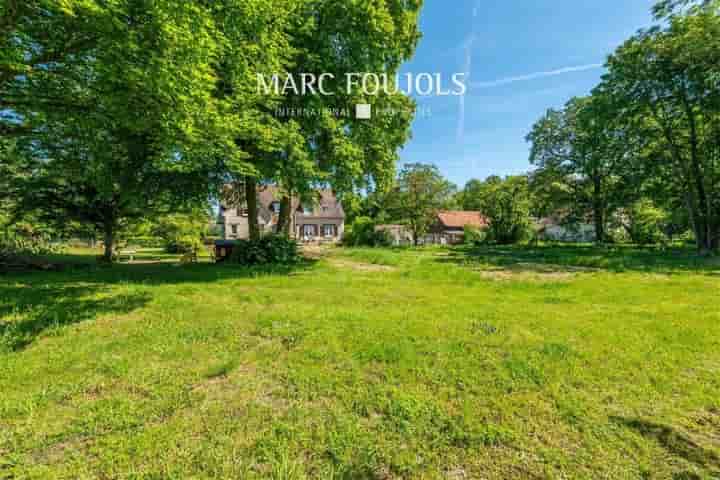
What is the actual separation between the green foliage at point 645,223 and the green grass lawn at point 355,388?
94.6 ft

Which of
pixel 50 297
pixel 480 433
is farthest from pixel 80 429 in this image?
pixel 50 297

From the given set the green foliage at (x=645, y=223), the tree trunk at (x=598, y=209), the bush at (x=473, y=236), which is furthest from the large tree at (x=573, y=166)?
the bush at (x=473, y=236)

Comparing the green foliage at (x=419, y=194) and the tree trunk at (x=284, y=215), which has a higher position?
the green foliage at (x=419, y=194)

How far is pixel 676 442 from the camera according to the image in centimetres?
213

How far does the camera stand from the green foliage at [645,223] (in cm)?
2553

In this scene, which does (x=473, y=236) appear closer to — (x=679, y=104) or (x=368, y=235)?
(x=368, y=235)

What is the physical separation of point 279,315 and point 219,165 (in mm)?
8866

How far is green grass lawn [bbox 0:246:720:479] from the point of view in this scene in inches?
79.7

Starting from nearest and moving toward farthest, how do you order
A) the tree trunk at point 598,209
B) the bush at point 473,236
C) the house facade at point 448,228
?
the tree trunk at point 598,209 → the bush at point 473,236 → the house facade at point 448,228

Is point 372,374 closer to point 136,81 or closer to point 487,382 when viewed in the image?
point 487,382

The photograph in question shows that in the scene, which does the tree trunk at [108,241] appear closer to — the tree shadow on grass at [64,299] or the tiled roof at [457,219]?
the tree shadow on grass at [64,299]

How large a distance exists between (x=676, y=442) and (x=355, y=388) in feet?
8.54

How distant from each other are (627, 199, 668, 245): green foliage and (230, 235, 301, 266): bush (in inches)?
1221

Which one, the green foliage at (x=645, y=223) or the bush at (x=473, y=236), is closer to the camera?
the green foliage at (x=645, y=223)
